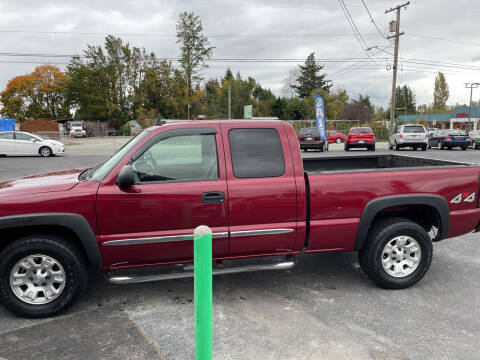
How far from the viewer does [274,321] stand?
128 inches

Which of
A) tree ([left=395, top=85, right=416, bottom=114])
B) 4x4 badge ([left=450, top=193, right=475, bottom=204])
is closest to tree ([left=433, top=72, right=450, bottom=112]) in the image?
tree ([left=395, top=85, right=416, bottom=114])

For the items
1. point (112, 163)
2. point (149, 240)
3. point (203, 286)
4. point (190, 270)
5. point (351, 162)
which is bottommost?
point (190, 270)

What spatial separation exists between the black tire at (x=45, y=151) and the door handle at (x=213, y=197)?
19791 mm

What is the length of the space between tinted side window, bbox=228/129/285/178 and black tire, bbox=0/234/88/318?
5.40ft

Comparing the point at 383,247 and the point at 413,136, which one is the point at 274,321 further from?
the point at 413,136

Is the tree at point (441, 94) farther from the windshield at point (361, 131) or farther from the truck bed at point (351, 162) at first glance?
the truck bed at point (351, 162)

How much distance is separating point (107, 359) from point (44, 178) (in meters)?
2.00

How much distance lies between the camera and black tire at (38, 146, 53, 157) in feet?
66.3

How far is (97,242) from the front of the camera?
3.31 metres

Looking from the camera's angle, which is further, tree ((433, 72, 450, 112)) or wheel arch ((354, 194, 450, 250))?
tree ((433, 72, 450, 112))

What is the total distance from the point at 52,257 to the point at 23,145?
19317 millimetres

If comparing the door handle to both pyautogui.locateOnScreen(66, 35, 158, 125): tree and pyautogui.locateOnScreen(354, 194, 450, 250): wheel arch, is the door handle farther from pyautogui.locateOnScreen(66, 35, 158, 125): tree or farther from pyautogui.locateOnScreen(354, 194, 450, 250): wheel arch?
pyautogui.locateOnScreen(66, 35, 158, 125): tree

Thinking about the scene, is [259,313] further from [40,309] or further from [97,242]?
[40,309]

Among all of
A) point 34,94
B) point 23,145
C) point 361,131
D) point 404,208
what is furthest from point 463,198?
point 34,94
